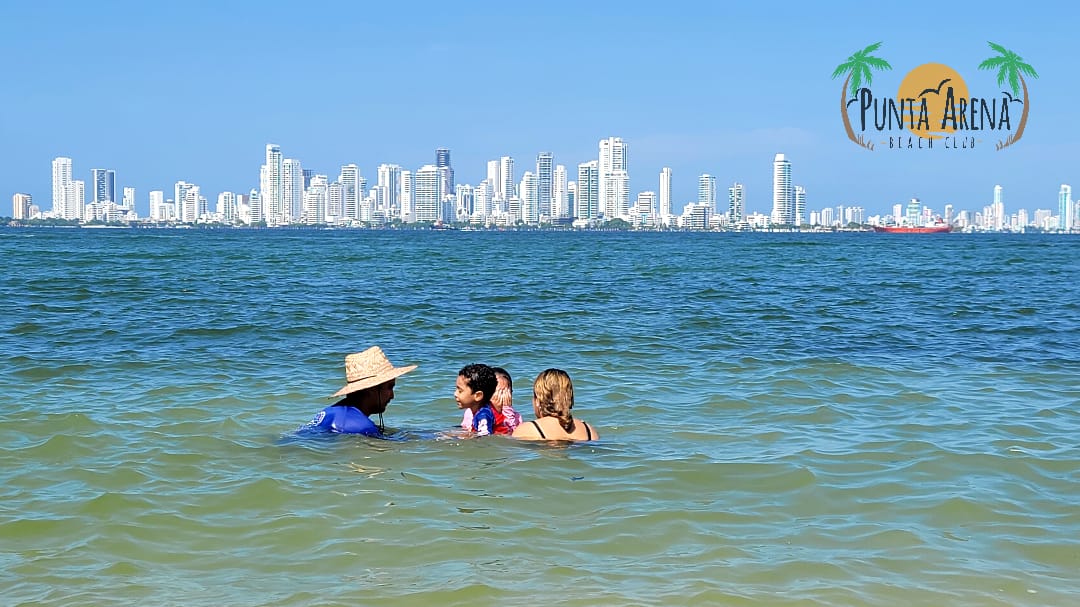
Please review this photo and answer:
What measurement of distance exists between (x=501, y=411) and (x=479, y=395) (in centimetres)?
50

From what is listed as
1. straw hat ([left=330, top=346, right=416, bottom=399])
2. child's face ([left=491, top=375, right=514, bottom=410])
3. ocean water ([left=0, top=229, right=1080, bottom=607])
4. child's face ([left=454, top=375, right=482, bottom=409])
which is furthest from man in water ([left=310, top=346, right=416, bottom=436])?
child's face ([left=491, top=375, right=514, bottom=410])

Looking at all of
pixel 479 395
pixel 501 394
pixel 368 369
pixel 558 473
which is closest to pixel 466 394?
pixel 479 395

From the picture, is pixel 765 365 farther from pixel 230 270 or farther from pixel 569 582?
pixel 230 270

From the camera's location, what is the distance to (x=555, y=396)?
Result: 8.65m

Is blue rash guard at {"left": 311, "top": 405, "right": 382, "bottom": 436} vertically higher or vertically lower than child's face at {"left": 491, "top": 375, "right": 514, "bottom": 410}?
lower

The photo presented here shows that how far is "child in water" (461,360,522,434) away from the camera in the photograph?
29.9ft

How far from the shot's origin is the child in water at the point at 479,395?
8.63 m

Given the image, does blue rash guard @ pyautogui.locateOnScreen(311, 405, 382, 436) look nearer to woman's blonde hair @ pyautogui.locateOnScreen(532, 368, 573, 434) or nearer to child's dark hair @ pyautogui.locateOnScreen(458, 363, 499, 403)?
child's dark hair @ pyautogui.locateOnScreen(458, 363, 499, 403)

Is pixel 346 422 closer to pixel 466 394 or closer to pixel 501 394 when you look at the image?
pixel 466 394

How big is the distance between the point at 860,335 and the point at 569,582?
1369 centimetres

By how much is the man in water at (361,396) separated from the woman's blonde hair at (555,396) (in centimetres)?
109

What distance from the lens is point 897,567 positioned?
578 centimetres

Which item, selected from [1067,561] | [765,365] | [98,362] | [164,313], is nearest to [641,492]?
[1067,561]

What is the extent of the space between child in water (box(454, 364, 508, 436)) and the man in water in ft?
1.51
